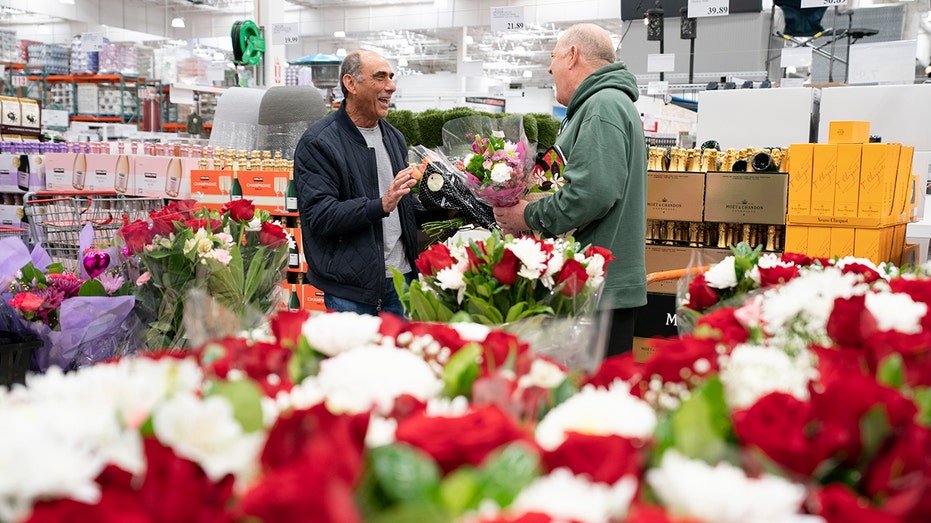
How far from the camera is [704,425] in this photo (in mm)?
738

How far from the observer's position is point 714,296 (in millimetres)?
1747

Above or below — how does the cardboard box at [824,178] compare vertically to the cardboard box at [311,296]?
above

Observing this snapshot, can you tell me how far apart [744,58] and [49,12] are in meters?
16.1

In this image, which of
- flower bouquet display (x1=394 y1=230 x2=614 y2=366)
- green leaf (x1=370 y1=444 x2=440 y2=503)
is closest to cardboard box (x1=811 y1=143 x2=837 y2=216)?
flower bouquet display (x1=394 y1=230 x2=614 y2=366)

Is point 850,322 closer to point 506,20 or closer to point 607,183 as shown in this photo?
point 607,183

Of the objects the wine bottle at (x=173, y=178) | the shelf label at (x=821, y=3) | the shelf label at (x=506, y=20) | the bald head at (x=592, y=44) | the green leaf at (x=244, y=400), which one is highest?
the shelf label at (x=506, y=20)

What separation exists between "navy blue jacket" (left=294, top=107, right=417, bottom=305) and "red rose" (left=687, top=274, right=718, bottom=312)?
1385mm

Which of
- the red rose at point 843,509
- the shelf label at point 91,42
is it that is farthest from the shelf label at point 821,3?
the shelf label at point 91,42

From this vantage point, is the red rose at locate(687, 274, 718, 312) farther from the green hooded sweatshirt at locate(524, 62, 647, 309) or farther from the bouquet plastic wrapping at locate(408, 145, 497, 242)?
the bouquet plastic wrapping at locate(408, 145, 497, 242)

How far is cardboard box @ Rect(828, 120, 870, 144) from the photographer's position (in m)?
3.65

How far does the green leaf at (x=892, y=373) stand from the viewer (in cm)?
88

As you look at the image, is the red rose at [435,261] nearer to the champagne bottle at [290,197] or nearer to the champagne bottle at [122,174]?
the champagne bottle at [290,197]

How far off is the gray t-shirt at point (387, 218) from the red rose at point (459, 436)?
7.67 ft

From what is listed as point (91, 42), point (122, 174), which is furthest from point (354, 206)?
A: point (91, 42)
